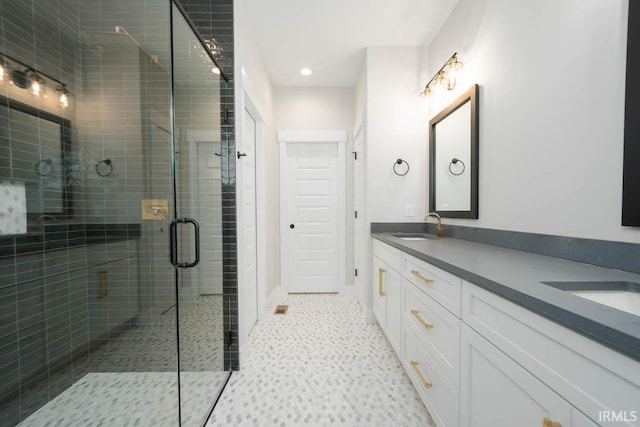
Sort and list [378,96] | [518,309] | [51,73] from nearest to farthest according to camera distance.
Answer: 1. [518,309]
2. [51,73]
3. [378,96]

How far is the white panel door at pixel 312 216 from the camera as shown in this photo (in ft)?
11.1

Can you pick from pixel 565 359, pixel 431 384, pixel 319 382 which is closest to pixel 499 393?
pixel 565 359

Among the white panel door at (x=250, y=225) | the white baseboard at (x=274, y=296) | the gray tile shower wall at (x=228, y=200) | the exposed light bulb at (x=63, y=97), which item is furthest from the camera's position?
the white baseboard at (x=274, y=296)

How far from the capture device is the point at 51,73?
1503 mm

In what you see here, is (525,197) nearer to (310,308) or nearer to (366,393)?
(366,393)

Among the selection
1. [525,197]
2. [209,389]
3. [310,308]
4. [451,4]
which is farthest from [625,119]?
[310,308]

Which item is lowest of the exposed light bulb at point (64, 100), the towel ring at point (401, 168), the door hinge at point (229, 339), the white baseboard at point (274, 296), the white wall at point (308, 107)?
the white baseboard at point (274, 296)

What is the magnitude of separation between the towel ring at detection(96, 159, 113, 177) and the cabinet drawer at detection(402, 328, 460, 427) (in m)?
2.22

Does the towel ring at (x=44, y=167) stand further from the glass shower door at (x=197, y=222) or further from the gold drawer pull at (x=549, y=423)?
the gold drawer pull at (x=549, y=423)

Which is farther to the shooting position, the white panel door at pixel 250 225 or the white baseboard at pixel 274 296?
the white baseboard at pixel 274 296

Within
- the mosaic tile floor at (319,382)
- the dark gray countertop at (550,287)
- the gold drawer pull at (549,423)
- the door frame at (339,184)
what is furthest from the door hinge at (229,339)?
the gold drawer pull at (549,423)

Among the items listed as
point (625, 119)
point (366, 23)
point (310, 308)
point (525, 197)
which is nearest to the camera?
point (625, 119)

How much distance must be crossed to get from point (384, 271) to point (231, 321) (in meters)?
1.27

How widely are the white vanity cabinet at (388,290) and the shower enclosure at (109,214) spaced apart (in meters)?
1.26
